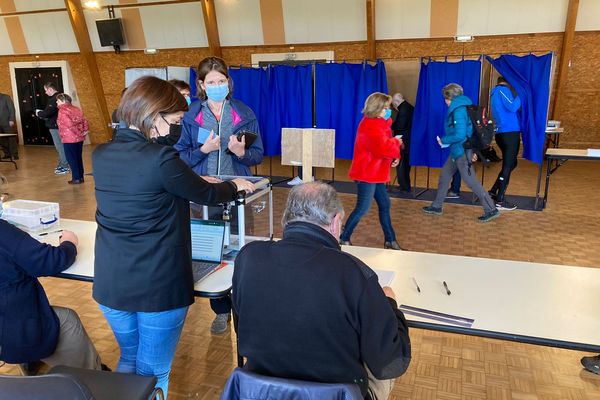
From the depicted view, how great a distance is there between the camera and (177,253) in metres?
1.56

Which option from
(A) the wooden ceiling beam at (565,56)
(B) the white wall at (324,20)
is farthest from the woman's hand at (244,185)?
Answer: (A) the wooden ceiling beam at (565,56)

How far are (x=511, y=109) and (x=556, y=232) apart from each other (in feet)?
5.07

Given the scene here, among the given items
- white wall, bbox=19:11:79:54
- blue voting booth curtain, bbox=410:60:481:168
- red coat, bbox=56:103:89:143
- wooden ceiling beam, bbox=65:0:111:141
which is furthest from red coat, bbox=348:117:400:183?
white wall, bbox=19:11:79:54

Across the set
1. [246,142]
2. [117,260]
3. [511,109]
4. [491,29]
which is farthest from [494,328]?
[491,29]

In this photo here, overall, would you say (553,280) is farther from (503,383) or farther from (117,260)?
(117,260)

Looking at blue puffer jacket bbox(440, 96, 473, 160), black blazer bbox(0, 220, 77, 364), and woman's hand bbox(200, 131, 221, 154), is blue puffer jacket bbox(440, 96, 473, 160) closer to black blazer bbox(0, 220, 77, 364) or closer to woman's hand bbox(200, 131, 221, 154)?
woman's hand bbox(200, 131, 221, 154)

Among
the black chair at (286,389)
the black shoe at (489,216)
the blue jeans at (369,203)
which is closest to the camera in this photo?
the black chair at (286,389)

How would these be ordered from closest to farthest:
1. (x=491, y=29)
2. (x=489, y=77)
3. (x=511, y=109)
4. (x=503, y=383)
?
(x=503, y=383), (x=511, y=109), (x=489, y=77), (x=491, y=29)

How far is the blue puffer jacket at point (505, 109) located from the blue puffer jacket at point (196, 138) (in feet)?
13.0

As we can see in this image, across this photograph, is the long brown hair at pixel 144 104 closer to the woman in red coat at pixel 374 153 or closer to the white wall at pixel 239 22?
the woman in red coat at pixel 374 153

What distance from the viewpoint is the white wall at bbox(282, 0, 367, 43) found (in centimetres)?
888

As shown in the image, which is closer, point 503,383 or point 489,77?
point 503,383

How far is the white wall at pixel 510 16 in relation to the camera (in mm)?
7926

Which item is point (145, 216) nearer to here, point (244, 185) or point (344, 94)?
point (244, 185)
